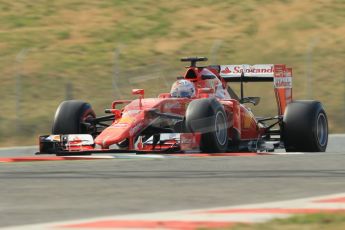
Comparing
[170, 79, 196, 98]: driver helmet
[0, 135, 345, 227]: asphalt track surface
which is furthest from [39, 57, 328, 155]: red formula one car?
[0, 135, 345, 227]: asphalt track surface

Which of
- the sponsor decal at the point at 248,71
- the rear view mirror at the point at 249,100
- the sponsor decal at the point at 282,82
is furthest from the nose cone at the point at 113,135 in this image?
the sponsor decal at the point at 282,82

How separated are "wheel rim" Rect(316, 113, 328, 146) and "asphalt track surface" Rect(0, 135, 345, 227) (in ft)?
9.15

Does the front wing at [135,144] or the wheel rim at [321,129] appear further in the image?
the wheel rim at [321,129]

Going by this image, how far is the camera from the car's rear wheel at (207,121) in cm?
1606

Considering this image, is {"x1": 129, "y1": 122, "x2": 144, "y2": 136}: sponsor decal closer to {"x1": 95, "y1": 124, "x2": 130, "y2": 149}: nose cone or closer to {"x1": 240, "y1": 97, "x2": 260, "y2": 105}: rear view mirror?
{"x1": 95, "y1": 124, "x2": 130, "y2": 149}: nose cone

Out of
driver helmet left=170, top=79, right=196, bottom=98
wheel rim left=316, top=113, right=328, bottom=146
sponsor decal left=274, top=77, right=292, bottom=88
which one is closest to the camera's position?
driver helmet left=170, top=79, right=196, bottom=98

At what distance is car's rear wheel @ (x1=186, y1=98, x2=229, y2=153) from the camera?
1606 cm

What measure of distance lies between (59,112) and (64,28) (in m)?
21.6

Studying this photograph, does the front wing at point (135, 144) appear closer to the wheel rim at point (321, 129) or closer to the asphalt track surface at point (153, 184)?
the asphalt track surface at point (153, 184)

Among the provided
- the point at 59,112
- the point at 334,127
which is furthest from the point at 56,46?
the point at 59,112

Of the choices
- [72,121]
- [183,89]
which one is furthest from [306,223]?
[72,121]

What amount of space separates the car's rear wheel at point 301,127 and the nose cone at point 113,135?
3.03 meters

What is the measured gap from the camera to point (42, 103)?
27.3 metres

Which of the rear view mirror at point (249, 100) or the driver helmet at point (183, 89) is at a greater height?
Answer: the driver helmet at point (183, 89)
